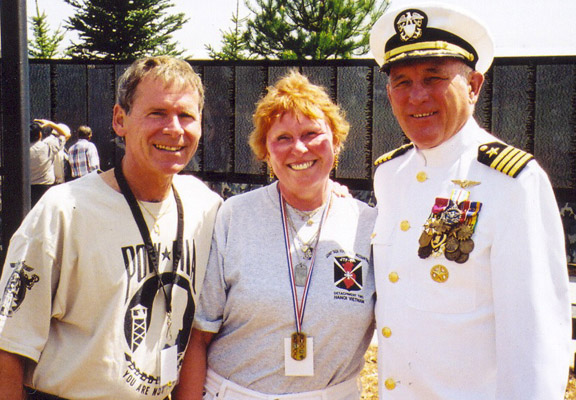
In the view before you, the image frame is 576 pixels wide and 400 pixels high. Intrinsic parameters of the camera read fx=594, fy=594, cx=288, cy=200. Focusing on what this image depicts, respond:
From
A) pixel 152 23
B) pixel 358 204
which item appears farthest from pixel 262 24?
pixel 358 204

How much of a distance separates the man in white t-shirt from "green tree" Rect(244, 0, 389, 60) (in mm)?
26922

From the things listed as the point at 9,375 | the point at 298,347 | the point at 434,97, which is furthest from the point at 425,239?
the point at 9,375

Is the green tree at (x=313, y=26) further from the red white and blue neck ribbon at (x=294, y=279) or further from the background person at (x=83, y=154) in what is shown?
the red white and blue neck ribbon at (x=294, y=279)

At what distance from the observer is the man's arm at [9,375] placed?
1832 millimetres

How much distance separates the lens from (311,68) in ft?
24.1

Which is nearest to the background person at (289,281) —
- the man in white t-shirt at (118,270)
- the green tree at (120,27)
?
the man in white t-shirt at (118,270)

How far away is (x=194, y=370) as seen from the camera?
7.05ft

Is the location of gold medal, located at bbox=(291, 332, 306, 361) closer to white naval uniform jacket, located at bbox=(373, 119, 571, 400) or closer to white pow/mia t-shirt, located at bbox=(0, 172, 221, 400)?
white naval uniform jacket, located at bbox=(373, 119, 571, 400)

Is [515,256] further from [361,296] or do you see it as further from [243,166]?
[243,166]

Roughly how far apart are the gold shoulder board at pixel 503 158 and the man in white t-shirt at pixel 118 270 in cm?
101

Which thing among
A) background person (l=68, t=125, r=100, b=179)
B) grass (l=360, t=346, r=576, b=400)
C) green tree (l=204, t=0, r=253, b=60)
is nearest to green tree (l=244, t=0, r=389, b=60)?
green tree (l=204, t=0, r=253, b=60)

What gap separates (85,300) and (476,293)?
123 centimetres

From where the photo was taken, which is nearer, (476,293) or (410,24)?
(476,293)

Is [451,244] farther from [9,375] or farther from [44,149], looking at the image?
[44,149]
